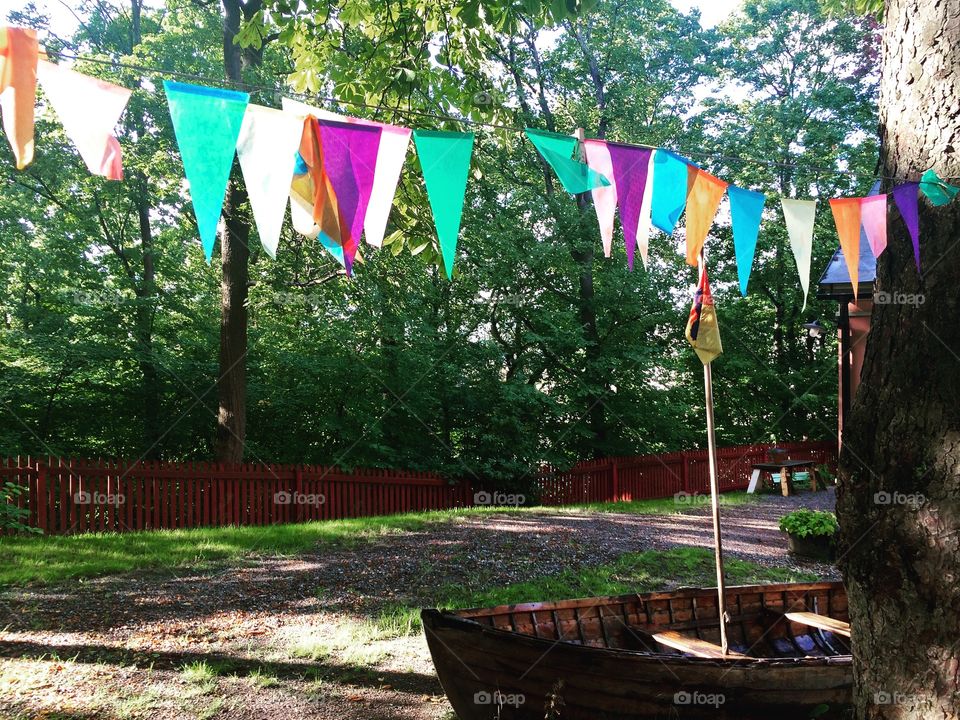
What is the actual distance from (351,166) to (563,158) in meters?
1.17

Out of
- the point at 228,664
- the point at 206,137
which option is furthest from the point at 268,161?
the point at 228,664

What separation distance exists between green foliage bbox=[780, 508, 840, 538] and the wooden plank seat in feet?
14.2

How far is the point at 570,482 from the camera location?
1588 centimetres

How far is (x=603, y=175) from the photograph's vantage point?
4031mm

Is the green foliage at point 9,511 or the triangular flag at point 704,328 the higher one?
the triangular flag at point 704,328

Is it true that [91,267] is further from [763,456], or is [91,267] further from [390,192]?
[763,456]

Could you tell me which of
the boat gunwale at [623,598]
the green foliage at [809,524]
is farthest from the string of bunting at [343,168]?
the green foliage at [809,524]

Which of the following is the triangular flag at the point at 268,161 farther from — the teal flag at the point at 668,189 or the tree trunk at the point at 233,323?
the tree trunk at the point at 233,323

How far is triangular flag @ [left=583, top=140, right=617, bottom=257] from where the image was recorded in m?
3.96

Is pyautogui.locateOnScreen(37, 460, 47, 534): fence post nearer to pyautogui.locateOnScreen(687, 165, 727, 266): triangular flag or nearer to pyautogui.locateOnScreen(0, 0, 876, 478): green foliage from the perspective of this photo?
pyautogui.locateOnScreen(0, 0, 876, 478): green foliage

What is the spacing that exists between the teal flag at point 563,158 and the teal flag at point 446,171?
485 mm

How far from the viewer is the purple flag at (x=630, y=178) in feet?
13.3

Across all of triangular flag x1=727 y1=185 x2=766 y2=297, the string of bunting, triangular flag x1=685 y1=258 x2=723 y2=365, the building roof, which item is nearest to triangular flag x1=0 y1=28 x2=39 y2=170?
the string of bunting

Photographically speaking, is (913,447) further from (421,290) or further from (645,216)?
(421,290)
